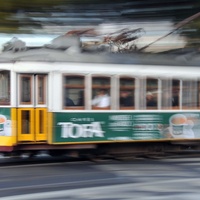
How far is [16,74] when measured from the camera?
10.9m

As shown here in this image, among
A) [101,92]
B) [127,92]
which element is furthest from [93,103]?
[127,92]

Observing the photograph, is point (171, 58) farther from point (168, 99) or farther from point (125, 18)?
point (125, 18)

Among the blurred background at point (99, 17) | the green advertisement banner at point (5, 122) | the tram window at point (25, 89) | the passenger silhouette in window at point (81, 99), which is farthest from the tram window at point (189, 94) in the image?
the green advertisement banner at point (5, 122)

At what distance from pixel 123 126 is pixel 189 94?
206 cm

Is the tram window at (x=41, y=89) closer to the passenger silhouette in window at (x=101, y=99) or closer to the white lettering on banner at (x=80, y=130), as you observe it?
the white lettering on banner at (x=80, y=130)

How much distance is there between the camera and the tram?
10805 mm

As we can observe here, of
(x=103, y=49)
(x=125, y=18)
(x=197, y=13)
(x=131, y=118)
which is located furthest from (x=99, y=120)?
(x=197, y=13)

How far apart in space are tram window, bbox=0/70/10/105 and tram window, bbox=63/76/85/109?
1334 millimetres

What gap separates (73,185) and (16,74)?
3.64 meters

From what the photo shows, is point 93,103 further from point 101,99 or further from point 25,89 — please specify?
point 25,89

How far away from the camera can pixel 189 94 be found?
1205 centimetres

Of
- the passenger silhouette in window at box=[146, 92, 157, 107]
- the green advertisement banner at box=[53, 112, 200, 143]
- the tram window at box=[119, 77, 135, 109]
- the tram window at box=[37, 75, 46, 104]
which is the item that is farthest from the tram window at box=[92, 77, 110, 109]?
the tram window at box=[37, 75, 46, 104]

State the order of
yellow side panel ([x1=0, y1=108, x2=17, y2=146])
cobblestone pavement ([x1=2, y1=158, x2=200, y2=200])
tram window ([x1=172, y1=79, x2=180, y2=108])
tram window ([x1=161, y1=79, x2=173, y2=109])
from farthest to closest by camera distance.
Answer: tram window ([x1=172, y1=79, x2=180, y2=108])
tram window ([x1=161, y1=79, x2=173, y2=109])
yellow side panel ([x1=0, y1=108, x2=17, y2=146])
cobblestone pavement ([x1=2, y1=158, x2=200, y2=200])

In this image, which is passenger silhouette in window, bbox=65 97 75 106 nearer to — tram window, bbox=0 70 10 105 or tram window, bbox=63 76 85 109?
tram window, bbox=63 76 85 109
